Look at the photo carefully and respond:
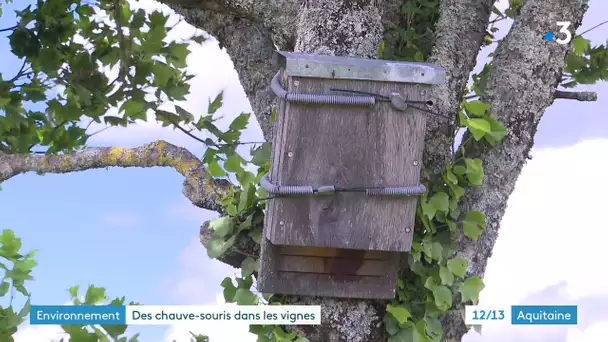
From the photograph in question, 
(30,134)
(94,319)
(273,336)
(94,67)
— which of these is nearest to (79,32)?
(94,67)

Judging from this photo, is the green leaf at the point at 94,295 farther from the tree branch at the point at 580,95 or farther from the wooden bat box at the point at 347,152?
the tree branch at the point at 580,95

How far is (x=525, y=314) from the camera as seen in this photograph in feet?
6.12

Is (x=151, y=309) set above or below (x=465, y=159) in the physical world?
below

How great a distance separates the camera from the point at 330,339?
1756mm

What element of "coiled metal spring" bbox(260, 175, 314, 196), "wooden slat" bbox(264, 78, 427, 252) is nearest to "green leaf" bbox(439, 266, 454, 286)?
"wooden slat" bbox(264, 78, 427, 252)

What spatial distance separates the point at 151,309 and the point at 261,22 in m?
1.00

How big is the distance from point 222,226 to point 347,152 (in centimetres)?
47

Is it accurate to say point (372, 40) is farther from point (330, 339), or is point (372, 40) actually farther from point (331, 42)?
point (330, 339)

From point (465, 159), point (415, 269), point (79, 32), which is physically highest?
point (79, 32)

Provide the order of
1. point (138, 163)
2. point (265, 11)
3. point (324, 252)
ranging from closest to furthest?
point (324, 252), point (265, 11), point (138, 163)

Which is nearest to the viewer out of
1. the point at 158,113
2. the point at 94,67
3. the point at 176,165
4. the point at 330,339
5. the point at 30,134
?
the point at 330,339

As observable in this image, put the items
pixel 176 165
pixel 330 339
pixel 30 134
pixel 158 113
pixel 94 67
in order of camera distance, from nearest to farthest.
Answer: pixel 330 339 < pixel 176 165 < pixel 158 113 < pixel 94 67 < pixel 30 134

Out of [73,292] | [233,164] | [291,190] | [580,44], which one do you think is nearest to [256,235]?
[233,164]

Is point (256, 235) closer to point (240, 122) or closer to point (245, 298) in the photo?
point (245, 298)
